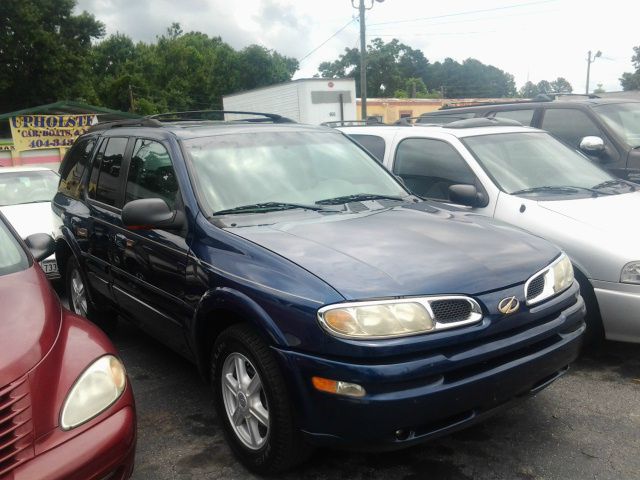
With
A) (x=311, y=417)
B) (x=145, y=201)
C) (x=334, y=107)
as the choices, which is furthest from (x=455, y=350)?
(x=334, y=107)

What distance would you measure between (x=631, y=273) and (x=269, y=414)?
2.53 meters

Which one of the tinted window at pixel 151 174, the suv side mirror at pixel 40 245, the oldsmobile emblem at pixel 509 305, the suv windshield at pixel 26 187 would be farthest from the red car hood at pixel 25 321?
the suv windshield at pixel 26 187

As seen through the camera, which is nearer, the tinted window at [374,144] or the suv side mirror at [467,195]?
the suv side mirror at [467,195]

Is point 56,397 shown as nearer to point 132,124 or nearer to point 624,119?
point 132,124

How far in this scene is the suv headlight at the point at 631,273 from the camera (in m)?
3.72

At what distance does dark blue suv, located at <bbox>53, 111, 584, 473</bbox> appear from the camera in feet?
7.91

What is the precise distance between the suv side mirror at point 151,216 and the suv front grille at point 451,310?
5.15 feet

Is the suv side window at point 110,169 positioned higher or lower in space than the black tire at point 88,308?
higher

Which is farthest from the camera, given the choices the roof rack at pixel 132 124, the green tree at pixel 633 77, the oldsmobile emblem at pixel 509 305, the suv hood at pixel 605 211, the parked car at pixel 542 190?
the green tree at pixel 633 77

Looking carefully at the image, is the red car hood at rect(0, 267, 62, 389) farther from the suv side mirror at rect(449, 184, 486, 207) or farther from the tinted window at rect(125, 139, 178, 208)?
the suv side mirror at rect(449, 184, 486, 207)

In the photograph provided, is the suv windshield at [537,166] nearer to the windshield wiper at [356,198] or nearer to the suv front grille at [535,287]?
the windshield wiper at [356,198]

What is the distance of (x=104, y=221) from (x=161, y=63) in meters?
65.8

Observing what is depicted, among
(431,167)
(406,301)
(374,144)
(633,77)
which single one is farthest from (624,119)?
(633,77)

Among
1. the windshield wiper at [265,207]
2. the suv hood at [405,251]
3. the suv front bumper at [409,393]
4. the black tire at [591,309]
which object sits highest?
the windshield wiper at [265,207]
